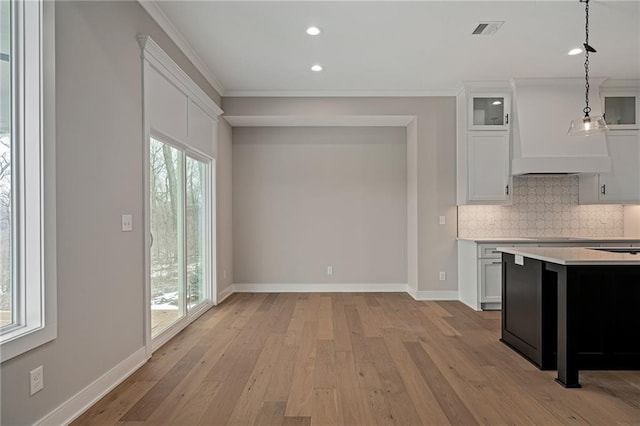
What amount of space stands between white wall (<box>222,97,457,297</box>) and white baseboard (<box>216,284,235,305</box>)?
98.6 inches

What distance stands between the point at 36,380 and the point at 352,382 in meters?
1.85

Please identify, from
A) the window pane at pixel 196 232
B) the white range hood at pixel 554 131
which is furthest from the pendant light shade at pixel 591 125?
the window pane at pixel 196 232

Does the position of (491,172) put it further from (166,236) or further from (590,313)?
(166,236)

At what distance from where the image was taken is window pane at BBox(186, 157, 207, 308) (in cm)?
463

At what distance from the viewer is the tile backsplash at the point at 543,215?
5605 millimetres

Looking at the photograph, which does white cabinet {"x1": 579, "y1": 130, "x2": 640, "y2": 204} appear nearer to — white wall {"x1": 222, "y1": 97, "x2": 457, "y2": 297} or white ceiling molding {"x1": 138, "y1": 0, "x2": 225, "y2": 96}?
white wall {"x1": 222, "y1": 97, "x2": 457, "y2": 297}

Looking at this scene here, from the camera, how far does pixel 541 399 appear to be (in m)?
2.53

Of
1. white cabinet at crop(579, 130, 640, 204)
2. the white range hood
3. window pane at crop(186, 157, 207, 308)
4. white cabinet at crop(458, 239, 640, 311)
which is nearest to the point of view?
window pane at crop(186, 157, 207, 308)

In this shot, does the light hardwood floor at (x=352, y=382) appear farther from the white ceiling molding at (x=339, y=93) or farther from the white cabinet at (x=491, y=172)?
the white ceiling molding at (x=339, y=93)

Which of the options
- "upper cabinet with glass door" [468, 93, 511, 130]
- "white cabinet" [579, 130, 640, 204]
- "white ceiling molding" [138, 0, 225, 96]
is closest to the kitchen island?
"upper cabinet with glass door" [468, 93, 511, 130]

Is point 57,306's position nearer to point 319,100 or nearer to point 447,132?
point 319,100

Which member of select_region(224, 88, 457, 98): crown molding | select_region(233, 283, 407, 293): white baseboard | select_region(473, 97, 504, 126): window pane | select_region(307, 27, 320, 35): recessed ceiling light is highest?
select_region(307, 27, 320, 35): recessed ceiling light

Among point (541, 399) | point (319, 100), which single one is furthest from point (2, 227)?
point (319, 100)

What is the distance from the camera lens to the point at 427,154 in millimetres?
5633
